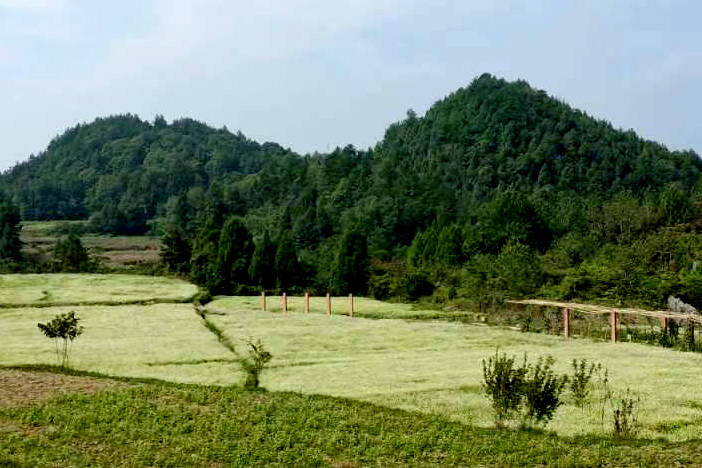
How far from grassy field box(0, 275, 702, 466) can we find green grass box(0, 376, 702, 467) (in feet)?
0.13

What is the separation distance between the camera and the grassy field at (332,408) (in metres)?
14.6

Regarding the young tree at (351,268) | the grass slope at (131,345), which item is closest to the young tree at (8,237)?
Answer: the young tree at (351,268)

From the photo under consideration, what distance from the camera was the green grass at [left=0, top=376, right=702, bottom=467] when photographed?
14.2 meters

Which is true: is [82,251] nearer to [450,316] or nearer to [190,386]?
[450,316]


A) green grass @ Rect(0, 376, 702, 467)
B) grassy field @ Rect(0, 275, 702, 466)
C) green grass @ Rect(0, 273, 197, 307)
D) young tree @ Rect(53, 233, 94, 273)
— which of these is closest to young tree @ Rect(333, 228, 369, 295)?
green grass @ Rect(0, 273, 197, 307)

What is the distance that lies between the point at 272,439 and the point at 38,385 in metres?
8.26

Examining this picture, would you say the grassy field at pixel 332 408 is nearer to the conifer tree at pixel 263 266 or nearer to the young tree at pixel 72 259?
the conifer tree at pixel 263 266

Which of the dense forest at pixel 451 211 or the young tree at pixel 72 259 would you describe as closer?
the dense forest at pixel 451 211

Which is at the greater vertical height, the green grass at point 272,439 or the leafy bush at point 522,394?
the leafy bush at point 522,394

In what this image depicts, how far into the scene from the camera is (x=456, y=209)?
117062mm

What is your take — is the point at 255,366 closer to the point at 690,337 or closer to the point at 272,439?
the point at 272,439

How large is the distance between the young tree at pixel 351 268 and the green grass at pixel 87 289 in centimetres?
1362

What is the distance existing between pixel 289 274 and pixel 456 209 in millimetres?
52710

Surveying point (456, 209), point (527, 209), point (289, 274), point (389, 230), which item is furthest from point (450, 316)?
point (456, 209)
